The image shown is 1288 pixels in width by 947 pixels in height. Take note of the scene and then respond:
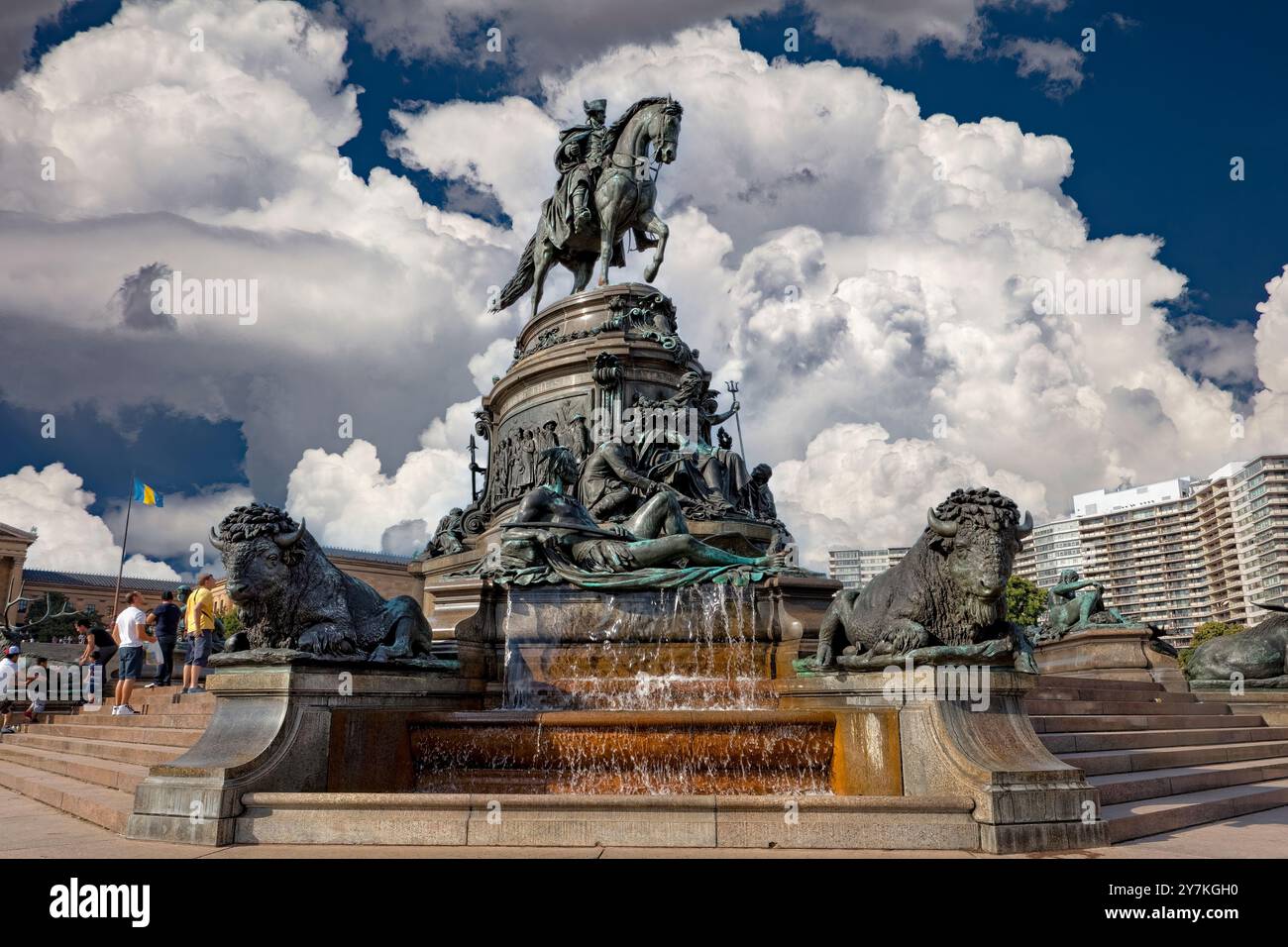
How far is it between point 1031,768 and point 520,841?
13.5ft

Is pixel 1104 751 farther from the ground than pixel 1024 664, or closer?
closer

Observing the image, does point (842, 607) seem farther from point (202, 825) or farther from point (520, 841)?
point (202, 825)

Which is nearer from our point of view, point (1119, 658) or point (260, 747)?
point (260, 747)

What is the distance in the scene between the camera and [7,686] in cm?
1828

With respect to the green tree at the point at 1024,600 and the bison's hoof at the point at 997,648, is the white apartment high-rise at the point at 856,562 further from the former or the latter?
the bison's hoof at the point at 997,648

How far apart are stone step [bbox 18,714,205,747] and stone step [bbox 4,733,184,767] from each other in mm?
139

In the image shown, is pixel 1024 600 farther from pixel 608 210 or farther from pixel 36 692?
pixel 36 692

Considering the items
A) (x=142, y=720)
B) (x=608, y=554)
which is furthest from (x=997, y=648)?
(x=142, y=720)

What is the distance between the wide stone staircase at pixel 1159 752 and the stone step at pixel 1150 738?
15 mm

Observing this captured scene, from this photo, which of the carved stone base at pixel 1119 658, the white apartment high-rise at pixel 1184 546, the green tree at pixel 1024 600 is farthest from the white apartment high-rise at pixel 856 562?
the carved stone base at pixel 1119 658

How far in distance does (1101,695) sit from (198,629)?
15752mm

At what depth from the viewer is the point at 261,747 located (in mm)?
7867

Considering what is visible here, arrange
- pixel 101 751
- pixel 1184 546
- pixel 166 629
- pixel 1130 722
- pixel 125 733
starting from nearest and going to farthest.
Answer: pixel 101 751, pixel 1130 722, pixel 125 733, pixel 166 629, pixel 1184 546
